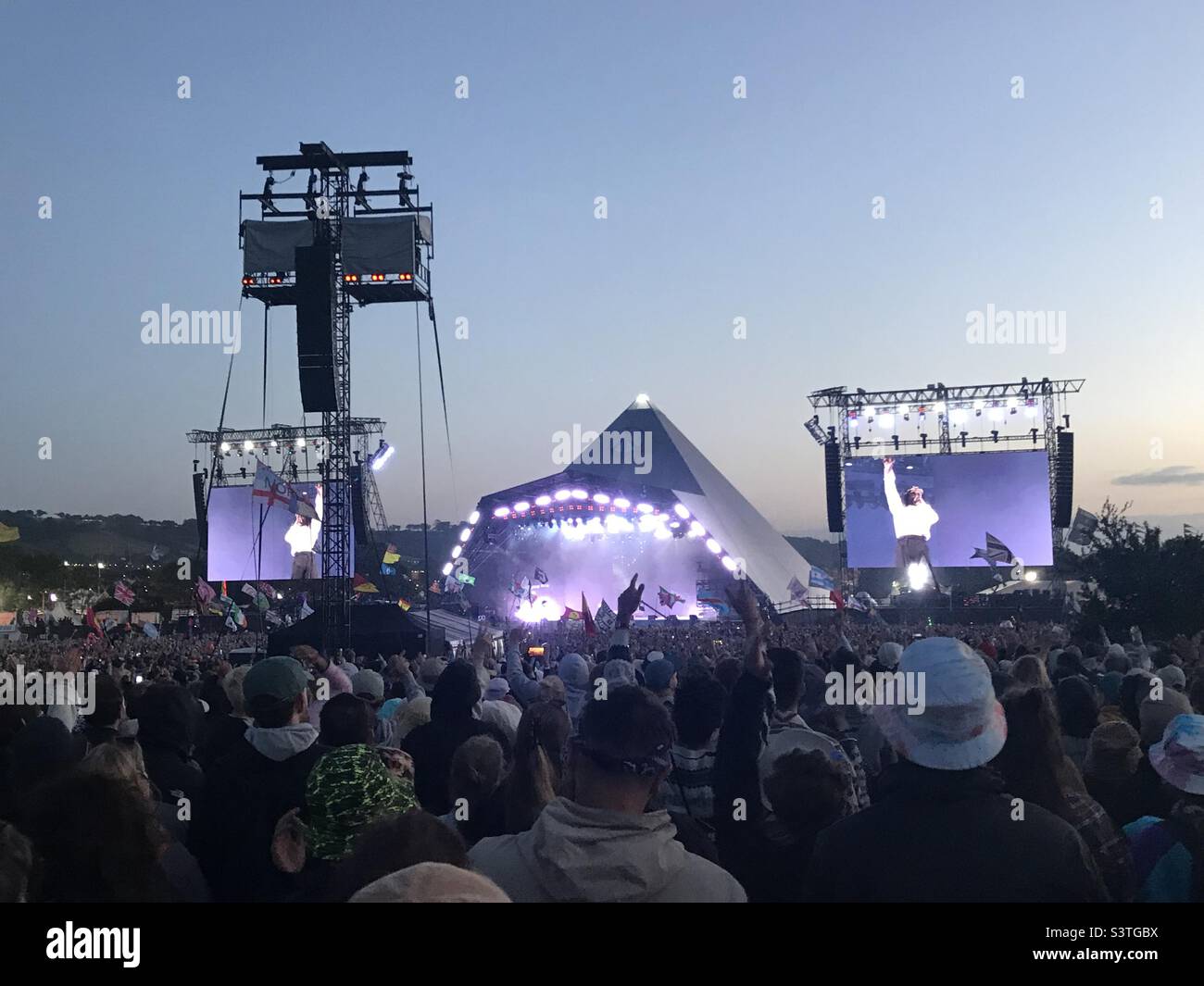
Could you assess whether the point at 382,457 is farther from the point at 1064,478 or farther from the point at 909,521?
the point at 1064,478

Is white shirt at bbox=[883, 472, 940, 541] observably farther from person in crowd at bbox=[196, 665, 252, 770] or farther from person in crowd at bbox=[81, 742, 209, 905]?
person in crowd at bbox=[81, 742, 209, 905]

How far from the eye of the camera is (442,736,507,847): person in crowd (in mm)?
4109

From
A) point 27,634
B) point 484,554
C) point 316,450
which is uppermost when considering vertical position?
point 316,450

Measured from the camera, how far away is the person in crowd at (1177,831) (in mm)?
3455

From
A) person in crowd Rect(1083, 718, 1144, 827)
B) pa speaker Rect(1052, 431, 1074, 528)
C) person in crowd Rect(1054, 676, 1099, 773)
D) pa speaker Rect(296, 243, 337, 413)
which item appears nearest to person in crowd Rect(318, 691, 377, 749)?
person in crowd Rect(1083, 718, 1144, 827)

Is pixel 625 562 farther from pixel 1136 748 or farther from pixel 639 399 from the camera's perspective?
pixel 1136 748

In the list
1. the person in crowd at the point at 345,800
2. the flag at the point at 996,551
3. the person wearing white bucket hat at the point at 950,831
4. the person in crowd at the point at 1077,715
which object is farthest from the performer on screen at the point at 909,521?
the person in crowd at the point at 345,800

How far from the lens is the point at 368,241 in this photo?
65.5 feet

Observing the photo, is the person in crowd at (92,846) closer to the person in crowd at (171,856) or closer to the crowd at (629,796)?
the crowd at (629,796)

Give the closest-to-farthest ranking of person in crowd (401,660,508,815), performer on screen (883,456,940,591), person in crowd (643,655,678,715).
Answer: person in crowd (401,660,508,815)
person in crowd (643,655,678,715)
performer on screen (883,456,940,591)

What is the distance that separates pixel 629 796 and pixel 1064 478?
35.6 meters
